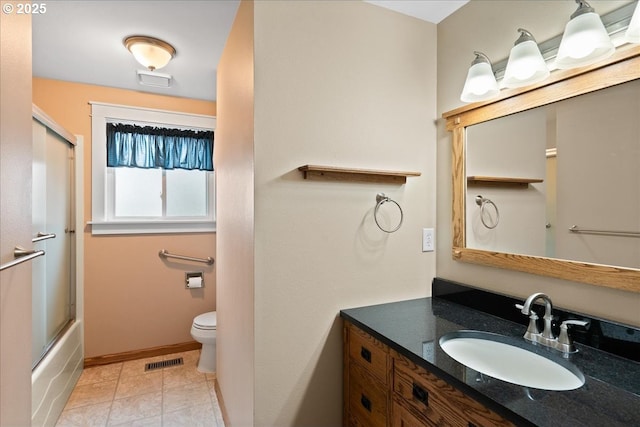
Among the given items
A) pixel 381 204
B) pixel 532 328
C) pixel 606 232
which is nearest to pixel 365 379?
pixel 532 328

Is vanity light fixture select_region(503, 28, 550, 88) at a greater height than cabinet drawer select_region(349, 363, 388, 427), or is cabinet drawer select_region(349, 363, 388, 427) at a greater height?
vanity light fixture select_region(503, 28, 550, 88)

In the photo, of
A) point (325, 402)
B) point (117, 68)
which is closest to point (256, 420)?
point (325, 402)

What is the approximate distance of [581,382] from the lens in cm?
92

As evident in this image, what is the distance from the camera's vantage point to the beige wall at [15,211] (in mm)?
1087

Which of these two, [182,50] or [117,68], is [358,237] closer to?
[182,50]

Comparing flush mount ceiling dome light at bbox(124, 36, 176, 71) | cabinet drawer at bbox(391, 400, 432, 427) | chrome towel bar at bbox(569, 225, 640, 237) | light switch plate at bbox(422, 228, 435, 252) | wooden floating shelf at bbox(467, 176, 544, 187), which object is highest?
flush mount ceiling dome light at bbox(124, 36, 176, 71)

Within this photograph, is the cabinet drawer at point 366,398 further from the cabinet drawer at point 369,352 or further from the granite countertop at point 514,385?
the granite countertop at point 514,385

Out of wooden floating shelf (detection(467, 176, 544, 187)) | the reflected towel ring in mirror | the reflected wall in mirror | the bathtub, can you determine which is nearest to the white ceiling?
the reflected wall in mirror

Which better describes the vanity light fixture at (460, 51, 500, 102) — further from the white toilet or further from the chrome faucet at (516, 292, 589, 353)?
the white toilet

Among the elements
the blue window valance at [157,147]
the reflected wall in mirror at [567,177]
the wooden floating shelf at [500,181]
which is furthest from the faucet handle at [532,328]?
the blue window valance at [157,147]

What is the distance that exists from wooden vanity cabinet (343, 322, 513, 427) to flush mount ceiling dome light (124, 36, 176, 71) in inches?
82.8

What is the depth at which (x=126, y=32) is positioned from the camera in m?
1.97

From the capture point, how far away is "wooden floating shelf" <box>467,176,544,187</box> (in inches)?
54.8

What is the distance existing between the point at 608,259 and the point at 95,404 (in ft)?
9.78
